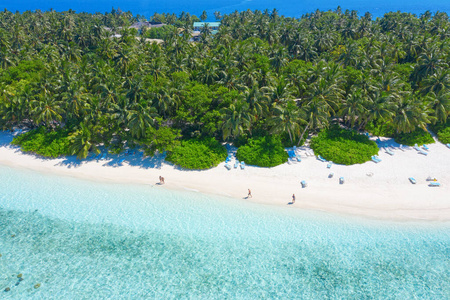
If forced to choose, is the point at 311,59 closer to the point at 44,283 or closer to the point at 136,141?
the point at 136,141

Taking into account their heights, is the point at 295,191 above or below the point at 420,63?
below

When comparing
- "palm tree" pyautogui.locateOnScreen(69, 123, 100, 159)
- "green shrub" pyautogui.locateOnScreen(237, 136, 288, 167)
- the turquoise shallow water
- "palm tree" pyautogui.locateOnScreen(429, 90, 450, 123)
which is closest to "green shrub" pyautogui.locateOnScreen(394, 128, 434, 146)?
"palm tree" pyautogui.locateOnScreen(429, 90, 450, 123)

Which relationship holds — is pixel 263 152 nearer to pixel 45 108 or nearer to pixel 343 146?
pixel 343 146

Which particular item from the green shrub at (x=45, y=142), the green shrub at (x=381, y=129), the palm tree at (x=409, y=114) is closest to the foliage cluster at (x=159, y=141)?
the green shrub at (x=45, y=142)

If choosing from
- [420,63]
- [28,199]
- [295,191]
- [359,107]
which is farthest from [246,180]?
[420,63]

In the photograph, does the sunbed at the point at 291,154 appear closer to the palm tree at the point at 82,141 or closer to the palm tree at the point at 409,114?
the palm tree at the point at 409,114

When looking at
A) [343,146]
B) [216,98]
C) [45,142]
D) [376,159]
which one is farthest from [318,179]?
[45,142]

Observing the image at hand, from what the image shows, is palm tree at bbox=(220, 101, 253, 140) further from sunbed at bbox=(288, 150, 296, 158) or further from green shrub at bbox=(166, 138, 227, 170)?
sunbed at bbox=(288, 150, 296, 158)
